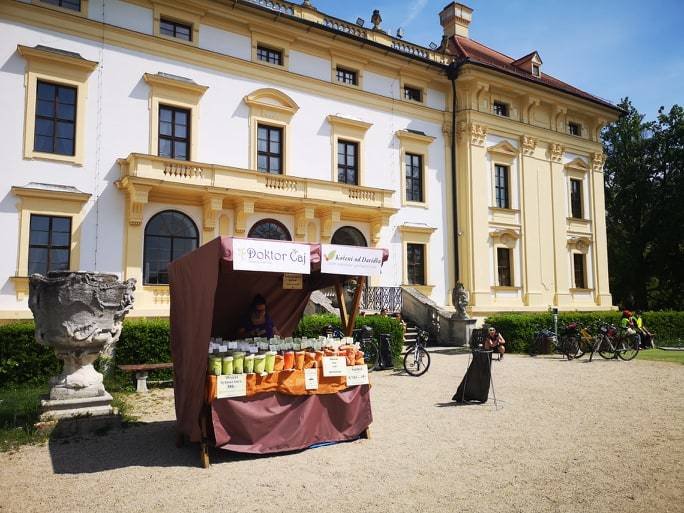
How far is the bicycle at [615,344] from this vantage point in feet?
51.9

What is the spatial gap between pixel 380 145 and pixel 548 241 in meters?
10.4

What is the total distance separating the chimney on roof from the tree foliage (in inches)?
578

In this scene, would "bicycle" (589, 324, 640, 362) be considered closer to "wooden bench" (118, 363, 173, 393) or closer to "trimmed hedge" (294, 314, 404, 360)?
"trimmed hedge" (294, 314, 404, 360)

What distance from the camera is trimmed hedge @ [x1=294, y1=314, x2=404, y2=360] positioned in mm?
13141

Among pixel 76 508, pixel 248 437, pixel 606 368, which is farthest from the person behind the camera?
pixel 606 368

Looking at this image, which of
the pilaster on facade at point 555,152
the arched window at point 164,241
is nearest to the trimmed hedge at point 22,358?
the arched window at point 164,241

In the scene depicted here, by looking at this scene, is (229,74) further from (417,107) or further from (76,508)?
(76,508)

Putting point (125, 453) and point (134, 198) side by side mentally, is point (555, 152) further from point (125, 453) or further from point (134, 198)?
point (125, 453)

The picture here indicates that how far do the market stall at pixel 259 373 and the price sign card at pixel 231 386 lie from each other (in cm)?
1

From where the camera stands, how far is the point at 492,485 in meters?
5.06

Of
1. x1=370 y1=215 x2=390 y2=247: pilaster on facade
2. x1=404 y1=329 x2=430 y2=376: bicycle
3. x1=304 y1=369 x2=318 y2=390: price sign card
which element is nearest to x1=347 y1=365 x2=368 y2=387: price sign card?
x1=304 y1=369 x2=318 y2=390: price sign card

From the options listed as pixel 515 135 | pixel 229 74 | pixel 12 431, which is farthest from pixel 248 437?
pixel 515 135

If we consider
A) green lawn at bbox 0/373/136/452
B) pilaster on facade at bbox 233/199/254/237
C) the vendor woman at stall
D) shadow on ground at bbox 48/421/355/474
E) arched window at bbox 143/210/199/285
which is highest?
pilaster on facade at bbox 233/199/254/237

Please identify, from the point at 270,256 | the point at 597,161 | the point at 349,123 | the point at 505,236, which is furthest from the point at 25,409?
the point at 597,161
